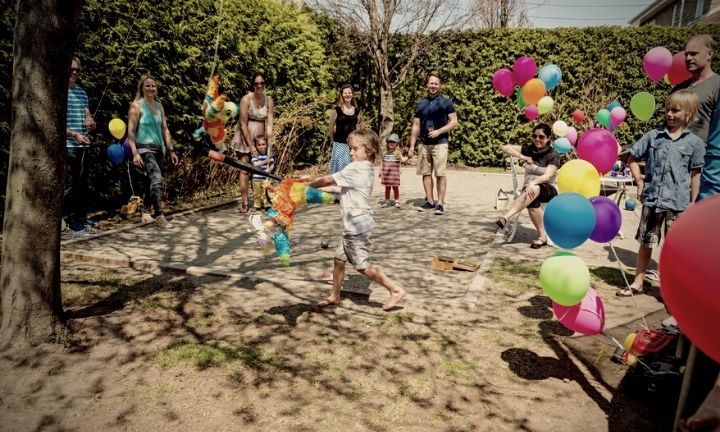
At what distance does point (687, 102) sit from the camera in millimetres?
3900

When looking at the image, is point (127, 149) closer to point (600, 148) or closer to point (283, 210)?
point (283, 210)

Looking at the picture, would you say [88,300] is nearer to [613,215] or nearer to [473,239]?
[613,215]

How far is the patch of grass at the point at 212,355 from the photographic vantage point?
318 cm

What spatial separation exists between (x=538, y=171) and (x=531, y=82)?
116 cm

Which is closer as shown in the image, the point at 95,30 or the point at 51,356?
the point at 51,356

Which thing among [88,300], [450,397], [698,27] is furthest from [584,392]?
[698,27]

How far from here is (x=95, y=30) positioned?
6.72 metres

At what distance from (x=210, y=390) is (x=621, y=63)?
14836mm

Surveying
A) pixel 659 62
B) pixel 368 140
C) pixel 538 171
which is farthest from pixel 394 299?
pixel 659 62

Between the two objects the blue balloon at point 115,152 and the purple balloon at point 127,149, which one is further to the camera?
the purple balloon at point 127,149

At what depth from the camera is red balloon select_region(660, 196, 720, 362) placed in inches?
55.9

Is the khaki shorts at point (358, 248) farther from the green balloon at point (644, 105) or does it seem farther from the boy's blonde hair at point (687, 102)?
the green balloon at point (644, 105)

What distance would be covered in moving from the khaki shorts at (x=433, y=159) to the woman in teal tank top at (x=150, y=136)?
407cm

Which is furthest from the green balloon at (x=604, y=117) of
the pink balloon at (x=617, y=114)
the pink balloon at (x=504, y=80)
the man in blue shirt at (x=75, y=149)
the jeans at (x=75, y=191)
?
the jeans at (x=75, y=191)
